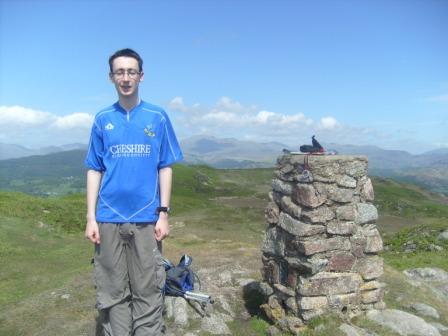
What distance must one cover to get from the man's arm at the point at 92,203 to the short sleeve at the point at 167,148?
1.14 metres

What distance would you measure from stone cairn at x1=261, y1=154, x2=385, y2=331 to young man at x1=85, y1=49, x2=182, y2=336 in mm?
3998

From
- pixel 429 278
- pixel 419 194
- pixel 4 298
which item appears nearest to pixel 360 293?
pixel 429 278

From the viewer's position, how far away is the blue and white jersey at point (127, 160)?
24.7 feet

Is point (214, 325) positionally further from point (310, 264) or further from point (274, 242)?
point (310, 264)

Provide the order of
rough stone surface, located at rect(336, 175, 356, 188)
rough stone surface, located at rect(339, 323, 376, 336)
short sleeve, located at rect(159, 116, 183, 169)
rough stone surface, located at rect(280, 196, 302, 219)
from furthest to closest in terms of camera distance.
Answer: rough stone surface, located at rect(280, 196, 302, 219) → rough stone surface, located at rect(336, 175, 356, 188) → rough stone surface, located at rect(339, 323, 376, 336) → short sleeve, located at rect(159, 116, 183, 169)

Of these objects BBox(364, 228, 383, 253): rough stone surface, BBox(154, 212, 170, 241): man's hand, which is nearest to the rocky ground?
BBox(364, 228, 383, 253): rough stone surface

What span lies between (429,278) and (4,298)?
16.5m

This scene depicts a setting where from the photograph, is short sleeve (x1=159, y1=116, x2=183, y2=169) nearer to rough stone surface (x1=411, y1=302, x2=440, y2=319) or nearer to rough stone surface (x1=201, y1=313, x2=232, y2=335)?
rough stone surface (x1=201, y1=313, x2=232, y2=335)

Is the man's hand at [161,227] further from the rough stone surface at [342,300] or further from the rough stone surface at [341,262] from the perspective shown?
the rough stone surface at [342,300]

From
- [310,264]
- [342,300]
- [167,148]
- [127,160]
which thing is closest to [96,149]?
[127,160]

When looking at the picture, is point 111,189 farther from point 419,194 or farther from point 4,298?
point 419,194

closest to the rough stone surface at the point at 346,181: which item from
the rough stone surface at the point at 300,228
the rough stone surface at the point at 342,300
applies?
the rough stone surface at the point at 300,228

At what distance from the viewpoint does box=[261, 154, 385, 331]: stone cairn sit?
34.7 feet

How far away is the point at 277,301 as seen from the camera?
1162cm
